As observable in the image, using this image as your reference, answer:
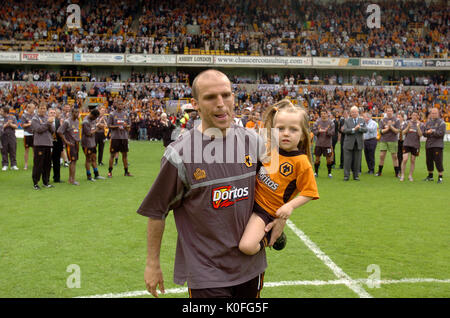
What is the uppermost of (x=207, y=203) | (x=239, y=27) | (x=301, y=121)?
(x=239, y=27)

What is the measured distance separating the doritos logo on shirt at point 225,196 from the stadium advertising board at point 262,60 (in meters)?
39.3

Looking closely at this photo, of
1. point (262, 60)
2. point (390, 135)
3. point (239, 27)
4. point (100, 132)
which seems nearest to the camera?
point (390, 135)

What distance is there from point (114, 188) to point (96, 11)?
38060mm

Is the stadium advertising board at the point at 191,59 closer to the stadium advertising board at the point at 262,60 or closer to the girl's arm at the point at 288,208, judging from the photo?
the stadium advertising board at the point at 262,60

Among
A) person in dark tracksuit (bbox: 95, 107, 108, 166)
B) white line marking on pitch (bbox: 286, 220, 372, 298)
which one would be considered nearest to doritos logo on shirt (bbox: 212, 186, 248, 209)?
white line marking on pitch (bbox: 286, 220, 372, 298)

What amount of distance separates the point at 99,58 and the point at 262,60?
15105 mm

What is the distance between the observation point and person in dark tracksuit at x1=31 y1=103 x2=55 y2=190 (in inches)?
424

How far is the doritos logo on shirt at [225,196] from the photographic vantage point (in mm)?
2367

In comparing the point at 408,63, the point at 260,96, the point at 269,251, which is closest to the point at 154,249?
the point at 269,251

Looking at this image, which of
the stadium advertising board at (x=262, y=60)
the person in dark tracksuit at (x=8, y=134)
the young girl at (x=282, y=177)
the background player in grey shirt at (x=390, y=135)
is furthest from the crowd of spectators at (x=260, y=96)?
the young girl at (x=282, y=177)

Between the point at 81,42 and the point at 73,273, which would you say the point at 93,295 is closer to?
the point at 73,273

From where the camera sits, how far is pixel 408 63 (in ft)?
139

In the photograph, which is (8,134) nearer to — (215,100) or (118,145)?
(118,145)

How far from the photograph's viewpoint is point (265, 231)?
2.55m
